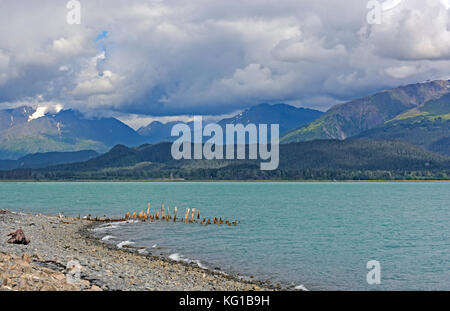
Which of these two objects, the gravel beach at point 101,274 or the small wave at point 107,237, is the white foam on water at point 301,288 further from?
the small wave at point 107,237

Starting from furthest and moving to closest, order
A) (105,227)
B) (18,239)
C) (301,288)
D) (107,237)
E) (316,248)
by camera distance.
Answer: (105,227), (107,237), (316,248), (18,239), (301,288)

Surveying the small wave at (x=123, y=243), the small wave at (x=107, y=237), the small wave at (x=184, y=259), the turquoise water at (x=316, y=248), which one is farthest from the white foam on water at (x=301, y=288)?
the small wave at (x=107, y=237)

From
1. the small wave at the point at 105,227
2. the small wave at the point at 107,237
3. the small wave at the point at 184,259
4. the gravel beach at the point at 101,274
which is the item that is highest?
the gravel beach at the point at 101,274

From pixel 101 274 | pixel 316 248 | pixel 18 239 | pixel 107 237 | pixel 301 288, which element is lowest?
pixel 316 248

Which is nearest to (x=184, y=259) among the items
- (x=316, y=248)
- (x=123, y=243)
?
(x=123, y=243)

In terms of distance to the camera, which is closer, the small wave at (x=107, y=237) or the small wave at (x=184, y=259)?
the small wave at (x=184, y=259)

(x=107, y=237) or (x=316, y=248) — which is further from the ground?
(x=107, y=237)

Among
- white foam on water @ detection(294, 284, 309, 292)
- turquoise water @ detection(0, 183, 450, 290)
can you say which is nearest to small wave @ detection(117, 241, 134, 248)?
turquoise water @ detection(0, 183, 450, 290)

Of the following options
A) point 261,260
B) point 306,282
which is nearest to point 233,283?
point 306,282

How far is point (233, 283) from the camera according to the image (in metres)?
30.5

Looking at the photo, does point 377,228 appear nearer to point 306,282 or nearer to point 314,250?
point 314,250

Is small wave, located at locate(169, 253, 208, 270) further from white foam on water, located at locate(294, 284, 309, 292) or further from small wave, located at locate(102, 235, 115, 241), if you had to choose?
small wave, located at locate(102, 235, 115, 241)

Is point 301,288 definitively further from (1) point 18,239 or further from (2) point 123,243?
(2) point 123,243

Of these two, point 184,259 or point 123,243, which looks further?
point 123,243
